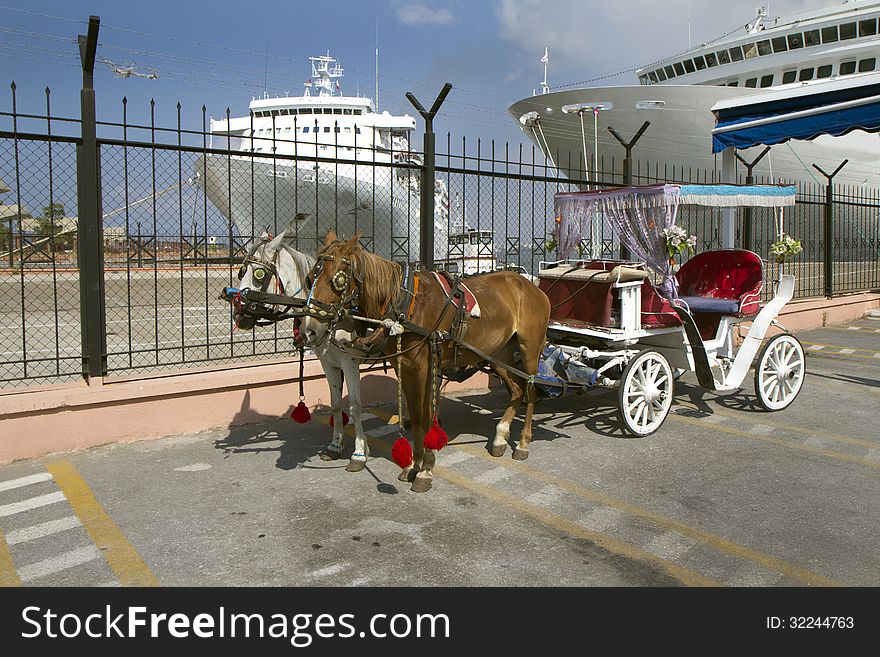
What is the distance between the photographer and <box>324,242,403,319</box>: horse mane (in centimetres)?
438

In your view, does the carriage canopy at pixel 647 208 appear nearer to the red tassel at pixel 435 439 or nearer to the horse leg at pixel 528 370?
the horse leg at pixel 528 370

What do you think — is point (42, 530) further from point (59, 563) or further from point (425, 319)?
point (425, 319)

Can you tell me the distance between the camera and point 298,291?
482cm

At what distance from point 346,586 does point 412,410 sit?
155 cm

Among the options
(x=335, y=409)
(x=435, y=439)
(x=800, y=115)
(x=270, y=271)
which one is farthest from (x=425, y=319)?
(x=800, y=115)

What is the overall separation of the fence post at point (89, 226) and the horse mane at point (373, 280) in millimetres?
2610

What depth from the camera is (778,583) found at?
3.40 m

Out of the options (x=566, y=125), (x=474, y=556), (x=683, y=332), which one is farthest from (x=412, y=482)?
(x=566, y=125)

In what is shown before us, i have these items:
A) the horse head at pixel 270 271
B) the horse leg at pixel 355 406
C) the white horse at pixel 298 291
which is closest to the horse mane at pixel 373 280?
the white horse at pixel 298 291

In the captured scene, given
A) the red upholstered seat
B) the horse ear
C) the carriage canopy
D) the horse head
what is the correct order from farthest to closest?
the red upholstered seat → the carriage canopy → the horse ear → the horse head

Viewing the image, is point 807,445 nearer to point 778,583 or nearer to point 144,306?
point 778,583

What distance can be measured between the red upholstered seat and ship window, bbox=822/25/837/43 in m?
27.4

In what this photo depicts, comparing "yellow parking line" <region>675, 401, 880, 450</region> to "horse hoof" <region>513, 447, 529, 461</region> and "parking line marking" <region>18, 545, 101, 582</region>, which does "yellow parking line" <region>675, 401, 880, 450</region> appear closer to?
"horse hoof" <region>513, 447, 529, 461</region>

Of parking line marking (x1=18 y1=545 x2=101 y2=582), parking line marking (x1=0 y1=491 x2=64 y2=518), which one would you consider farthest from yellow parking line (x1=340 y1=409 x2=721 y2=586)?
parking line marking (x1=0 y1=491 x2=64 y2=518)
